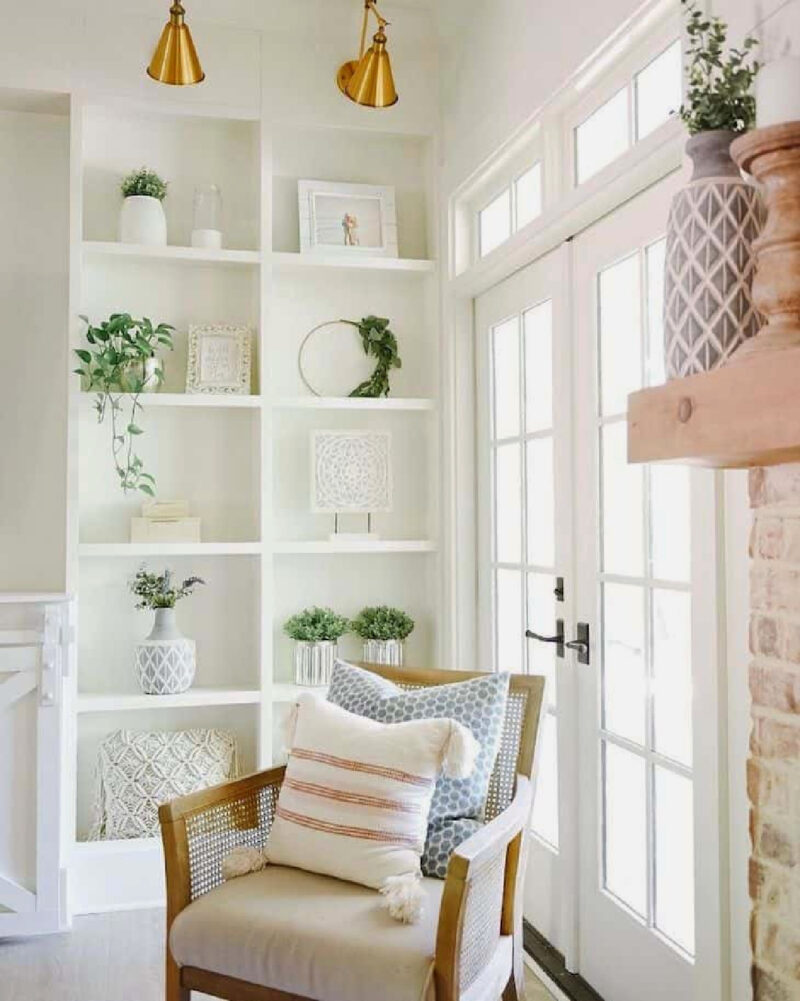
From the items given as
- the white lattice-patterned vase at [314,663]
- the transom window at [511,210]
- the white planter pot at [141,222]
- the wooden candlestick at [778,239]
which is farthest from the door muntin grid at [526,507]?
the wooden candlestick at [778,239]

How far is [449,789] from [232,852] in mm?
494

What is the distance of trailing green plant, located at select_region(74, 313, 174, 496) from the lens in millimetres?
3125

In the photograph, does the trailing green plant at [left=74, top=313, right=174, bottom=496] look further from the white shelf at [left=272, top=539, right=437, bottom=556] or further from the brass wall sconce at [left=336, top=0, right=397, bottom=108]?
the brass wall sconce at [left=336, top=0, right=397, bottom=108]

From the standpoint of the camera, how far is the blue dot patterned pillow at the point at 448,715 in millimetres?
2045

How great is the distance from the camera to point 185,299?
3.44 m

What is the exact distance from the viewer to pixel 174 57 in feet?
9.83

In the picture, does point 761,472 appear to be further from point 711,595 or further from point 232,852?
point 232,852

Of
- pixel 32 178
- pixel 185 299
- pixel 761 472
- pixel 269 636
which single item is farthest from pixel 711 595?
pixel 32 178

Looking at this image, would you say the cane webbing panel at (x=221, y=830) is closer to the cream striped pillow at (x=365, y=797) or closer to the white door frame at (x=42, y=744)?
the cream striped pillow at (x=365, y=797)

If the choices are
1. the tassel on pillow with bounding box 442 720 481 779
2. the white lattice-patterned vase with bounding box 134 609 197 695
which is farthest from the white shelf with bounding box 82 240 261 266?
the tassel on pillow with bounding box 442 720 481 779

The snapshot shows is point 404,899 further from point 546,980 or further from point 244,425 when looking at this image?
point 244,425

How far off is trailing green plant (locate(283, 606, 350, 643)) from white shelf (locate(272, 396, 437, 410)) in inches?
28.4

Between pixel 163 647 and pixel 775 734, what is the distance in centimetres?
208

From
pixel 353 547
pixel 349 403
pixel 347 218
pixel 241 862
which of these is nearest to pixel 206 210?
pixel 347 218
